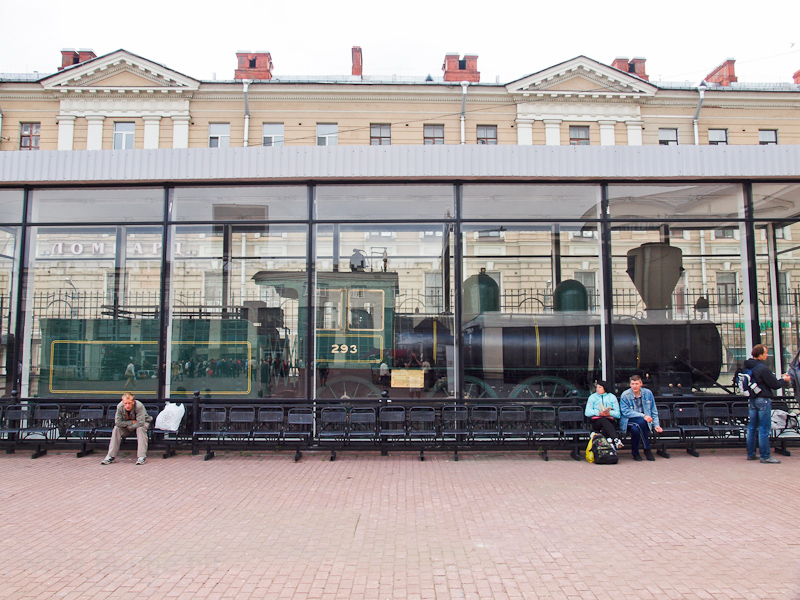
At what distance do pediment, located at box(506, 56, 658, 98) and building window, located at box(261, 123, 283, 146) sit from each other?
1071 centimetres

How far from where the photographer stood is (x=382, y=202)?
345 inches

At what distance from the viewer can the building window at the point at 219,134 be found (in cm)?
2392

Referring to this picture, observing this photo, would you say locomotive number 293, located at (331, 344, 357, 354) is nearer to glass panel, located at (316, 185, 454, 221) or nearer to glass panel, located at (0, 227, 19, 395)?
glass panel, located at (316, 185, 454, 221)

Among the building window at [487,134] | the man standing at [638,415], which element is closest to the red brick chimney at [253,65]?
the building window at [487,134]

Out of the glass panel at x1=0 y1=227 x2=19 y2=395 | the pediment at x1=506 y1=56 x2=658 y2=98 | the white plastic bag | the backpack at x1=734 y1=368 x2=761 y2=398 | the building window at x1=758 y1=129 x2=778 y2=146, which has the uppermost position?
the pediment at x1=506 y1=56 x2=658 y2=98

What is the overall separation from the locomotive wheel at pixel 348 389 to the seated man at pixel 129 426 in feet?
8.58

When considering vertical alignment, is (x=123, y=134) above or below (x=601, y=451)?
above

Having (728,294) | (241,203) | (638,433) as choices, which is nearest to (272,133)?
(241,203)

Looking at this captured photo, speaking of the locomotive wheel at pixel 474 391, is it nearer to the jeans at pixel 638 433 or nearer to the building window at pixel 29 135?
the jeans at pixel 638 433

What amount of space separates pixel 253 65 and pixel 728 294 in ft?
84.9

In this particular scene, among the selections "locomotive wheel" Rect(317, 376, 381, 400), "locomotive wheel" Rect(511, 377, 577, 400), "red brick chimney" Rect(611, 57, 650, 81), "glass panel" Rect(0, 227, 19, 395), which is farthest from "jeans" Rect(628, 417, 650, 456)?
"red brick chimney" Rect(611, 57, 650, 81)

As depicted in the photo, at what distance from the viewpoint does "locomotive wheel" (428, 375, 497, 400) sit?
8.41 meters

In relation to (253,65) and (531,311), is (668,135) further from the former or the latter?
(253,65)

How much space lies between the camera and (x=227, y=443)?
26.2 feet
